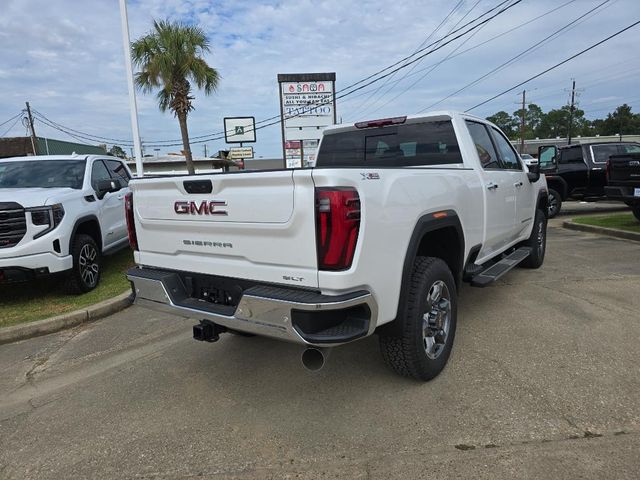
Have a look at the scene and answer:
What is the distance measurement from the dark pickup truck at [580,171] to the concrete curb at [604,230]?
1804mm

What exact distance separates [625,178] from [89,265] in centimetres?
964

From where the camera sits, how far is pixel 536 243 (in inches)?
263

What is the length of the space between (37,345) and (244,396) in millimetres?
2676

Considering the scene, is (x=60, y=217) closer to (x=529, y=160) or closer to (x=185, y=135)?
(x=185, y=135)

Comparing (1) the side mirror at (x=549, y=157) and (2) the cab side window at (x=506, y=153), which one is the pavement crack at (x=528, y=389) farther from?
(1) the side mirror at (x=549, y=157)

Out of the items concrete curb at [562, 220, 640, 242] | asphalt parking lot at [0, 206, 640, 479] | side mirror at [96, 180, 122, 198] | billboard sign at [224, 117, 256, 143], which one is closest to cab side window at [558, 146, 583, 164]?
concrete curb at [562, 220, 640, 242]

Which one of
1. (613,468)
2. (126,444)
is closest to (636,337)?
(613,468)

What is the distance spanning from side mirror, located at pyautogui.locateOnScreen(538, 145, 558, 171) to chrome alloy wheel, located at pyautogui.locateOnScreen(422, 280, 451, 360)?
1109 centimetres

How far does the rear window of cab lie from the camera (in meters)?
4.48

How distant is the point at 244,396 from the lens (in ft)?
11.3

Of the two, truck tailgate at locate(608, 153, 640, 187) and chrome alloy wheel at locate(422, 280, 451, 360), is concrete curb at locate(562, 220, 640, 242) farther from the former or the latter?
chrome alloy wheel at locate(422, 280, 451, 360)

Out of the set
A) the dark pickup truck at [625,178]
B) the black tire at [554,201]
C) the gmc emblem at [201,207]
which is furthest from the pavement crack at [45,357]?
the black tire at [554,201]

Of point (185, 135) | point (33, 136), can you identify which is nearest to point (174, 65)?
point (185, 135)

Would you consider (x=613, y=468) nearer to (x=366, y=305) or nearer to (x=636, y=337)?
(x=366, y=305)
